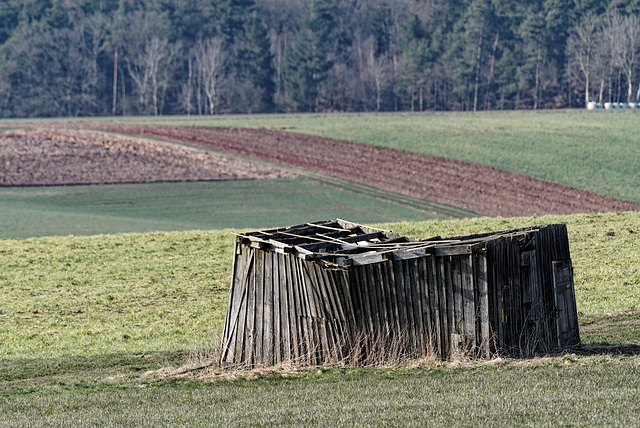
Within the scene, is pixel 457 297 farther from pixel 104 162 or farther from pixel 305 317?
pixel 104 162

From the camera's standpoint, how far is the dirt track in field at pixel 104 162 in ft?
166

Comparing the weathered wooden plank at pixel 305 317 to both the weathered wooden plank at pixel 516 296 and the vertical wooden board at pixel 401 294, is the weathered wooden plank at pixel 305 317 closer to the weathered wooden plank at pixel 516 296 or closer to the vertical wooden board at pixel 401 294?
the vertical wooden board at pixel 401 294

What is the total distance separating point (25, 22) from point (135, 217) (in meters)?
93.1

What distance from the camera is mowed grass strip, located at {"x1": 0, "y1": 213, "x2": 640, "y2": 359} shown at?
19.2 m

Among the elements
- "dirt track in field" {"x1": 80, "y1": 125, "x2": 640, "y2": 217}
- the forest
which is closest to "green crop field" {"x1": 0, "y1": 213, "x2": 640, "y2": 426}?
"dirt track in field" {"x1": 80, "y1": 125, "x2": 640, "y2": 217}

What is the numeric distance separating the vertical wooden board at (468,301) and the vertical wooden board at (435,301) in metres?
0.46

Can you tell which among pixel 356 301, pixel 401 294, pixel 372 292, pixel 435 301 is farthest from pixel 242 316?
pixel 435 301

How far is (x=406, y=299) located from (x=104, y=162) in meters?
43.5

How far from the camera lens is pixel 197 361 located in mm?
15695

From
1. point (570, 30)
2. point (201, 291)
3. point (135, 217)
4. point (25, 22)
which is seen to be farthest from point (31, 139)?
point (570, 30)

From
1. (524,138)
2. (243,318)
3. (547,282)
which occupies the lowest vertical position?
(243,318)

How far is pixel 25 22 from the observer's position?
12238 cm

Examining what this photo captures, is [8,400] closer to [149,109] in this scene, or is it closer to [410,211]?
[410,211]

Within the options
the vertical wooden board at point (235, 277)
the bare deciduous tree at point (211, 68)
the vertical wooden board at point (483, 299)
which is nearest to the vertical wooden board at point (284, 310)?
the vertical wooden board at point (235, 277)
